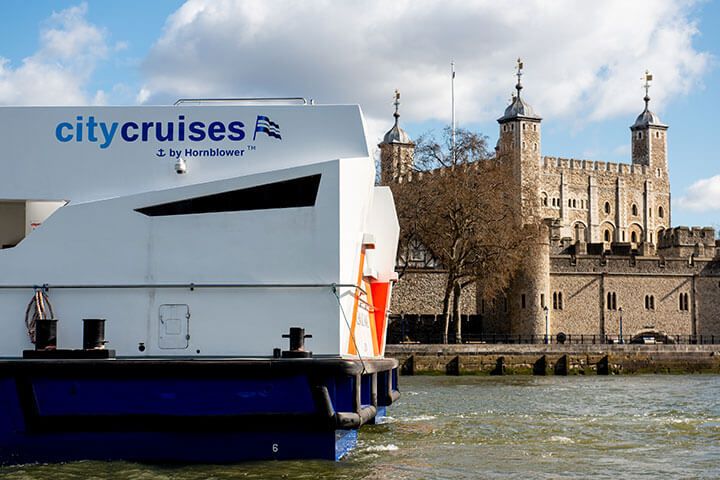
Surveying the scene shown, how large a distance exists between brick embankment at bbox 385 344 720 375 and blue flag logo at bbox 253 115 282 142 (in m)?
29.4

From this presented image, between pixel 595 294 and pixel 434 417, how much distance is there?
4147 cm

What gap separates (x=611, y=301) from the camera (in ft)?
202

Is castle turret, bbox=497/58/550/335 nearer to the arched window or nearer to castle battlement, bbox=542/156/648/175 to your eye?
the arched window

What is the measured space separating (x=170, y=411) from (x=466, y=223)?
1551 inches

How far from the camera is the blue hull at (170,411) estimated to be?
12.3 m

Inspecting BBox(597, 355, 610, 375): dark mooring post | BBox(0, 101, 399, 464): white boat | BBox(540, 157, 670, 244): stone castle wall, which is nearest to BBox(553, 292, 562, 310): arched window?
BBox(597, 355, 610, 375): dark mooring post

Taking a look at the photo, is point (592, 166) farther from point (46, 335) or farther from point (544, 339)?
point (46, 335)

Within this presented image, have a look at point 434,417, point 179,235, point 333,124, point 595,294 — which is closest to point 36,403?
point 179,235

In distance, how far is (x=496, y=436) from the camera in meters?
17.9

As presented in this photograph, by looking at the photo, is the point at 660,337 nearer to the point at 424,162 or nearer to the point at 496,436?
the point at 424,162

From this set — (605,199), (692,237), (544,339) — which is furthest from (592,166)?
(544,339)

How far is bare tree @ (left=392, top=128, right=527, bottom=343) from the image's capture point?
2000 inches

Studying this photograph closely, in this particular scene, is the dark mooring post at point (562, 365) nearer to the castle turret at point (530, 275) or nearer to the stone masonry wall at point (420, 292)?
the castle turret at point (530, 275)

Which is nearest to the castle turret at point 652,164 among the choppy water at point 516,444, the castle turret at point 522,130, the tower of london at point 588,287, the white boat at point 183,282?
the castle turret at point 522,130
